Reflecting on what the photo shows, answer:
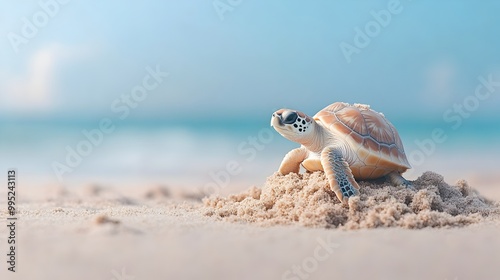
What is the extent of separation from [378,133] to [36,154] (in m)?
14.6

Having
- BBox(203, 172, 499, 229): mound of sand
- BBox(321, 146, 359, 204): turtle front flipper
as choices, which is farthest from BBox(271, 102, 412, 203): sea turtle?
BBox(203, 172, 499, 229): mound of sand

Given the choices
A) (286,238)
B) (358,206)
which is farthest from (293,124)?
(286,238)

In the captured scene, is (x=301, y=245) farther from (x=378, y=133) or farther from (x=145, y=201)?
(x=145, y=201)

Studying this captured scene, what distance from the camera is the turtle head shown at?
459 centimetres

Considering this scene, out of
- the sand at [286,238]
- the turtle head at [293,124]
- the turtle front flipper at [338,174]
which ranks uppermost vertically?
the turtle head at [293,124]

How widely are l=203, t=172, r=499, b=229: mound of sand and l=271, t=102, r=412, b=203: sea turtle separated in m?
0.17

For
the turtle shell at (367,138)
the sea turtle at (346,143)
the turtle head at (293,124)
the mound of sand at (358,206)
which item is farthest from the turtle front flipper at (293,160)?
the turtle shell at (367,138)

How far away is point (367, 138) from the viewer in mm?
4586

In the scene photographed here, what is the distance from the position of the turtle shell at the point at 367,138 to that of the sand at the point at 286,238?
202 mm

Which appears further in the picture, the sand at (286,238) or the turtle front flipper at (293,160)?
the turtle front flipper at (293,160)

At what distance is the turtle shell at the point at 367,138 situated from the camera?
4.54 metres

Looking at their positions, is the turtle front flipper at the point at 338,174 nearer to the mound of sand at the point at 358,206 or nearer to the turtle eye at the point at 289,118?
the mound of sand at the point at 358,206

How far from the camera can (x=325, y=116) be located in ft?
16.2

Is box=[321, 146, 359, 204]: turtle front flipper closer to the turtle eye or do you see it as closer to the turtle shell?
the turtle shell
